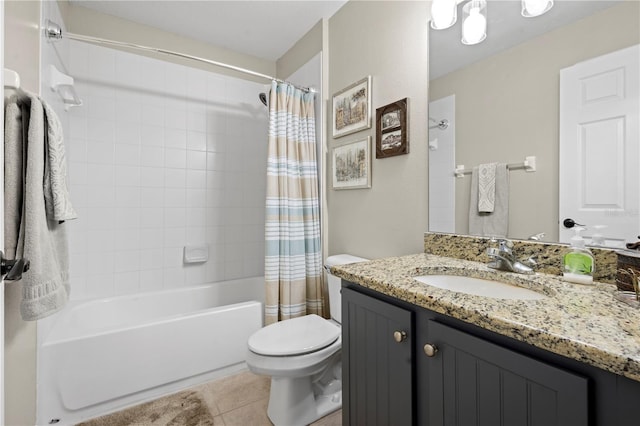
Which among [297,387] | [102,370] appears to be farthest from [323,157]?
[102,370]

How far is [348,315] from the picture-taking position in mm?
1083

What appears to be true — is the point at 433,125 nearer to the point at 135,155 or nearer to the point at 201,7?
the point at 201,7

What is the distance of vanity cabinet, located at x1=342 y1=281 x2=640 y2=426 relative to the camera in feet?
1.74

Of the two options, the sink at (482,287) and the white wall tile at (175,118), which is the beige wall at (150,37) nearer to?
the white wall tile at (175,118)

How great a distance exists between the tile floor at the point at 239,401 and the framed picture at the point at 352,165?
1.30 metres

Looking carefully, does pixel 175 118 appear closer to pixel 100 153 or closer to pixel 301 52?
pixel 100 153

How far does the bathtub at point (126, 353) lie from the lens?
1479mm

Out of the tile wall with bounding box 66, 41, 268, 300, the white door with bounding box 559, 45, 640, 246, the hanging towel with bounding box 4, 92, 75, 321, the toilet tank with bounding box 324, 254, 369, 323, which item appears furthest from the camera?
the tile wall with bounding box 66, 41, 268, 300

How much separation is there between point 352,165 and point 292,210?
0.51 m

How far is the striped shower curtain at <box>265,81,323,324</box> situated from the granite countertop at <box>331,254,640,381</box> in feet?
3.31

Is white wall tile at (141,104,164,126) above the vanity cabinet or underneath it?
above

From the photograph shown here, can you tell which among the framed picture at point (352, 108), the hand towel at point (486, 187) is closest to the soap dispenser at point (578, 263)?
the hand towel at point (486, 187)

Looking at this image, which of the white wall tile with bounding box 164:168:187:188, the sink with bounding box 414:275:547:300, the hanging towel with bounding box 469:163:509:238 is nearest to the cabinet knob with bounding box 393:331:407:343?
the sink with bounding box 414:275:547:300

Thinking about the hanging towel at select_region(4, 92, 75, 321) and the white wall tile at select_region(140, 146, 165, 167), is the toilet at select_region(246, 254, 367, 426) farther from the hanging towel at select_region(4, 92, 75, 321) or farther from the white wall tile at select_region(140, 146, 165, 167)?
the white wall tile at select_region(140, 146, 165, 167)
